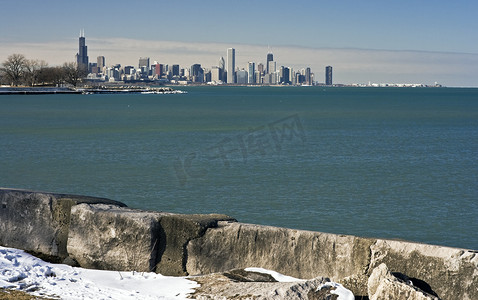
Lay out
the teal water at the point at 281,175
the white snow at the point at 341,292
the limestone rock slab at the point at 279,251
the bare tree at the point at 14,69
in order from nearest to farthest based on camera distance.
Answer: the white snow at the point at 341,292 → the limestone rock slab at the point at 279,251 → the teal water at the point at 281,175 → the bare tree at the point at 14,69

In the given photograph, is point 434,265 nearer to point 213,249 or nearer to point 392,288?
point 392,288

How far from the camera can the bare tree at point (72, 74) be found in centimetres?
14338

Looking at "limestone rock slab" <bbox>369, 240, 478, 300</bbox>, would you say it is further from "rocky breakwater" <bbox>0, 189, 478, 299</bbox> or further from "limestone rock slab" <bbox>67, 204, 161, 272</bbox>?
"limestone rock slab" <bbox>67, 204, 161, 272</bbox>

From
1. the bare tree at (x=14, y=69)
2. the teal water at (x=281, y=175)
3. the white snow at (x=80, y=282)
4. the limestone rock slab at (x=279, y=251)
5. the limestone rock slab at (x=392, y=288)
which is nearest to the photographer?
the limestone rock slab at (x=392, y=288)

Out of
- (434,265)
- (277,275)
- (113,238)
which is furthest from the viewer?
(113,238)

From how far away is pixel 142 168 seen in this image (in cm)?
2397

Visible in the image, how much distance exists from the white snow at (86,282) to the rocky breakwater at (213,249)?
0.57ft

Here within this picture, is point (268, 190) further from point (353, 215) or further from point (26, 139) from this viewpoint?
point (26, 139)

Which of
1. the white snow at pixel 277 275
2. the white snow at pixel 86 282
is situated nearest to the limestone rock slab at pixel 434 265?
the white snow at pixel 86 282

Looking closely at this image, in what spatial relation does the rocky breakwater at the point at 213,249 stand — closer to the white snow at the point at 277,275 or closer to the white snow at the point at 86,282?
the white snow at the point at 277,275

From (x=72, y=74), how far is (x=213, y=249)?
5601 inches

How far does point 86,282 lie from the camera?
5922 mm

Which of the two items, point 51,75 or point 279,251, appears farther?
point 51,75

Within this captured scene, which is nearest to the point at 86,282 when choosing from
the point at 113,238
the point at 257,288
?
the point at 113,238
